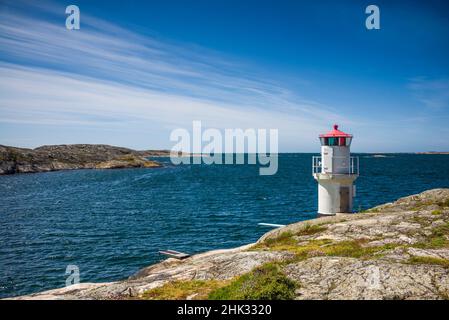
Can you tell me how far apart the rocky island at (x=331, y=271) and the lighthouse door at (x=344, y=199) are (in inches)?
302

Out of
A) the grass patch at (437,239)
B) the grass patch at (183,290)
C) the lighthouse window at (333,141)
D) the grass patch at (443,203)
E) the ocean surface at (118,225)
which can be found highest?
the lighthouse window at (333,141)

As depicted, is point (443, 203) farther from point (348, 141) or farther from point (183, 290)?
point (183, 290)

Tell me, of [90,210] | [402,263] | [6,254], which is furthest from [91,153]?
[402,263]

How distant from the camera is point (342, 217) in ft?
71.1

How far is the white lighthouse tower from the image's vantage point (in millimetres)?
26156

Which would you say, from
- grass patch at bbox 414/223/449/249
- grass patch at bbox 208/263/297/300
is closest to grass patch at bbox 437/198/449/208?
grass patch at bbox 414/223/449/249

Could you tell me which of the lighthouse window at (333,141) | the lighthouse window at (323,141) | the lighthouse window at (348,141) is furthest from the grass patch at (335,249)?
the lighthouse window at (348,141)

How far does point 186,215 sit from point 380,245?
1511 inches

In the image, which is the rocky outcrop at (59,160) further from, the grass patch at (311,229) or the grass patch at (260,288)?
the grass patch at (260,288)

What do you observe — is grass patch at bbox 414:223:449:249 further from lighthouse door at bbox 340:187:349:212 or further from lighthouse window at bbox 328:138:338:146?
lighthouse window at bbox 328:138:338:146

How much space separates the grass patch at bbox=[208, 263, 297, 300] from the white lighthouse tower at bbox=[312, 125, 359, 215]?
16478 mm

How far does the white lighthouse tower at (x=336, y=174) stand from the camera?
2616cm
